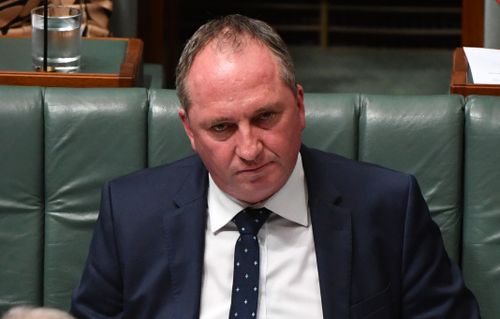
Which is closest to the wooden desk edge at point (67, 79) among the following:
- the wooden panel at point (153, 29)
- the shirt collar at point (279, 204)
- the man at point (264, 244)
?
the man at point (264, 244)

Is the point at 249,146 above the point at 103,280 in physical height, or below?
above

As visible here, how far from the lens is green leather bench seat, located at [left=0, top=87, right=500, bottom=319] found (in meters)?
2.53

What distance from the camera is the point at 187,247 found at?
7.38 feet

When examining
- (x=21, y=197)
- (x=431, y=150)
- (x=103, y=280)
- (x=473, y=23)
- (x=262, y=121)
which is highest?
(x=473, y=23)

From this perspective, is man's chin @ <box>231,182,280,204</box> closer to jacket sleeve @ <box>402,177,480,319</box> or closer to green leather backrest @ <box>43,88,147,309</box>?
jacket sleeve @ <box>402,177,480,319</box>

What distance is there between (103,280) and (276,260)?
363mm

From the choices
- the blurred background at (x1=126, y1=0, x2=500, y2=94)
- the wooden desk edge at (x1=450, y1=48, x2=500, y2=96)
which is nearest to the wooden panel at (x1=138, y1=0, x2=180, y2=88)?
the blurred background at (x1=126, y1=0, x2=500, y2=94)

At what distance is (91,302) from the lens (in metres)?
2.32

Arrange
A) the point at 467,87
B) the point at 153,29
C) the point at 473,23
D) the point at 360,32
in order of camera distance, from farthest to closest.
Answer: the point at 360,32
the point at 153,29
the point at 473,23
the point at 467,87

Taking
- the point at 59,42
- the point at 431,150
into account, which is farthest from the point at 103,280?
the point at 59,42

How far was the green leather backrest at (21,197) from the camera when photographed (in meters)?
2.57

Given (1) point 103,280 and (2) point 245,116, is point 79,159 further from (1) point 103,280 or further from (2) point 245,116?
(2) point 245,116

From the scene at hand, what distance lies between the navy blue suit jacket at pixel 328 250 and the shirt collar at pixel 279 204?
19 mm

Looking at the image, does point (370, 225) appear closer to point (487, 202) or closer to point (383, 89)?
point (487, 202)
